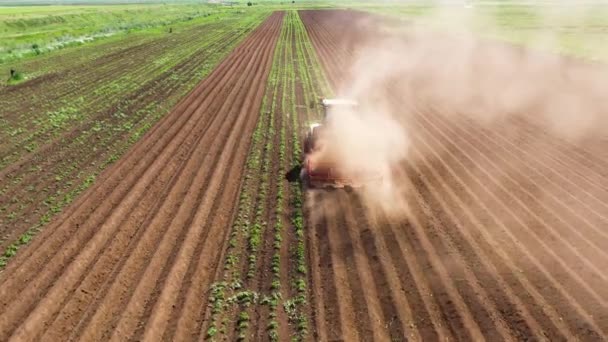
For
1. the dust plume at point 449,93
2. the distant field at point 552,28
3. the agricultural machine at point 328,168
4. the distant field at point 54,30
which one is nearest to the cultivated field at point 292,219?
the dust plume at point 449,93

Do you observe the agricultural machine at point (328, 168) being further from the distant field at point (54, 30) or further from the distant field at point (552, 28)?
the distant field at point (54, 30)

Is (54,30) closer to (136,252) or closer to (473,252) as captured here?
(136,252)

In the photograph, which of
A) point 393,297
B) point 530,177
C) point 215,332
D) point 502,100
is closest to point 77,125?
point 215,332

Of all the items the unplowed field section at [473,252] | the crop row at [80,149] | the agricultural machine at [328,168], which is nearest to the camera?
the unplowed field section at [473,252]

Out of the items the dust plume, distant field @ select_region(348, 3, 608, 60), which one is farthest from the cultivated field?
distant field @ select_region(348, 3, 608, 60)

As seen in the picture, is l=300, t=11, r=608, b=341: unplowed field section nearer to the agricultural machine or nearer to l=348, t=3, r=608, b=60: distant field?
the agricultural machine

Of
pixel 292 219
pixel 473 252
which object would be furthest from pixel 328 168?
pixel 473 252

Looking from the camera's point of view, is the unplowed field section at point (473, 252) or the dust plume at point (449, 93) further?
the dust plume at point (449, 93)

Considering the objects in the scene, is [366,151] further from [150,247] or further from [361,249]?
[150,247]
